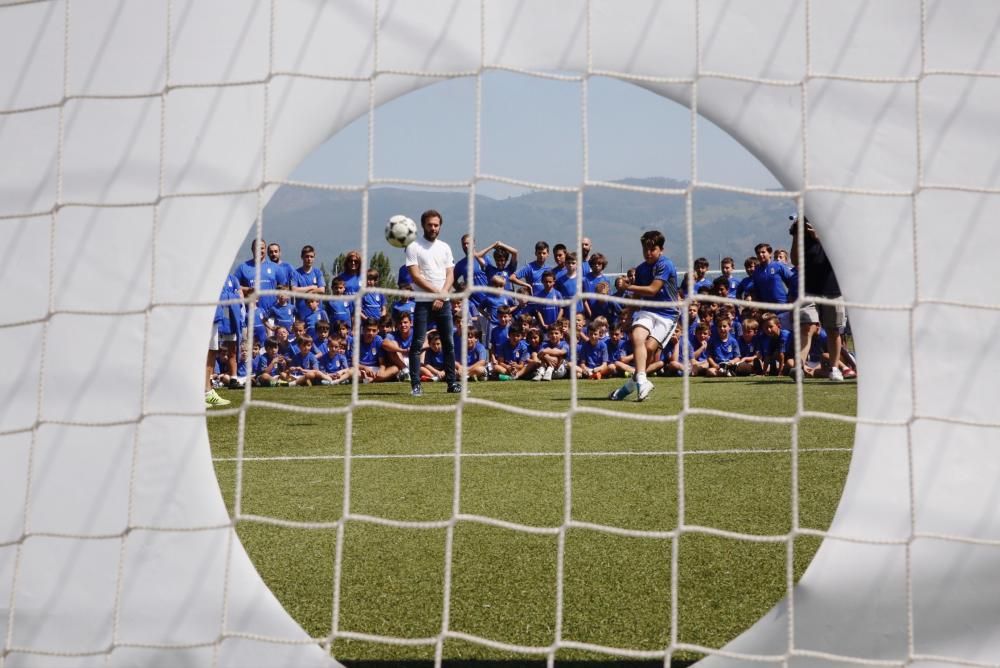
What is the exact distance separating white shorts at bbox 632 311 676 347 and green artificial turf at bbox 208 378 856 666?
88 centimetres

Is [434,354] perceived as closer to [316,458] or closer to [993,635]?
[316,458]

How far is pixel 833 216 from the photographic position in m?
2.01

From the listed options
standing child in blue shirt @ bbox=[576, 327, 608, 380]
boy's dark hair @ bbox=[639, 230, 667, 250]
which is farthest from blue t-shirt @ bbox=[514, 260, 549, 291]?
boy's dark hair @ bbox=[639, 230, 667, 250]

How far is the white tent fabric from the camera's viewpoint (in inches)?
77.5

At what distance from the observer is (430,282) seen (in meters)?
7.16

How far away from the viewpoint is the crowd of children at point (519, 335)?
946cm

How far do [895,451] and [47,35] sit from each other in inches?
69.7

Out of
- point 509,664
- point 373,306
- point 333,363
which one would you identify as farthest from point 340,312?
point 509,664

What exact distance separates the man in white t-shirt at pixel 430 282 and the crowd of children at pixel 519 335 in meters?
1.41

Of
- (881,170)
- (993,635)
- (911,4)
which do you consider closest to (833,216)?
(881,170)

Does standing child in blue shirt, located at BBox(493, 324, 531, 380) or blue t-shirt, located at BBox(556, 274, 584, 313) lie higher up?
blue t-shirt, located at BBox(556, 274, 584, 313)

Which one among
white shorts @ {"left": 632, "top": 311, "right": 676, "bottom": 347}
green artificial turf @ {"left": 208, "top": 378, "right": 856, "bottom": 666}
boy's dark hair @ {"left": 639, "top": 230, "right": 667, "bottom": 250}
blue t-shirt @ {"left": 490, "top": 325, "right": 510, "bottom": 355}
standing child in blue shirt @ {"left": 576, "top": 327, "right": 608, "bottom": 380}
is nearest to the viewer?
green artificial turf @ {"left": 208, "top": 378, "right": 856, "bottom": 666}

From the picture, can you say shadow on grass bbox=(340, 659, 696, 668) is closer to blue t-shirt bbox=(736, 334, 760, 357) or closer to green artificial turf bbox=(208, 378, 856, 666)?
green artificial turf bbox=(208, 378, 856, 666)

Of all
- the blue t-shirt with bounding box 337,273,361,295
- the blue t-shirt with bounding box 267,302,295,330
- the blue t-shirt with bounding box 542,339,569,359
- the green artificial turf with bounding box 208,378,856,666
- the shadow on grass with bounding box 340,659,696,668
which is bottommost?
the shadow on grass with bounding box 340,659,696,668
